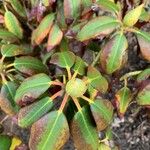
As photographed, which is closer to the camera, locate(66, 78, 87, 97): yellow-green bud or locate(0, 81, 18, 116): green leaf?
locate(66, 78, 87, 97): yellow-green bud

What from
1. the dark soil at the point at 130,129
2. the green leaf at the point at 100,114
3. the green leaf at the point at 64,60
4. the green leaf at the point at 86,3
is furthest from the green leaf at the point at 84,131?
the dark soil at the point at 130,129

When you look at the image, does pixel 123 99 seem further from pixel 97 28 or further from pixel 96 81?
pixel 97 28

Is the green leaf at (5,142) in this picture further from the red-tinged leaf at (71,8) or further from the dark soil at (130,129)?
the red-tinged leaf at (71,8)

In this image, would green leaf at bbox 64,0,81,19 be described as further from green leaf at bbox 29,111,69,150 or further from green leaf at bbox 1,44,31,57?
green leaf at bbox 29,111,69,150

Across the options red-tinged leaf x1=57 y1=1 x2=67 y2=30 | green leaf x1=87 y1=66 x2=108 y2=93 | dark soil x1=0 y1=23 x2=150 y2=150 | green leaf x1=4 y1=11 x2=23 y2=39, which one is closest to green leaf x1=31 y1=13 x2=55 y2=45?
red-tinged leaf x1=57 y1=1 x2=67 y2=30

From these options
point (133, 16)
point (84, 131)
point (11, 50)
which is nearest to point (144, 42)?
point (133, 16)

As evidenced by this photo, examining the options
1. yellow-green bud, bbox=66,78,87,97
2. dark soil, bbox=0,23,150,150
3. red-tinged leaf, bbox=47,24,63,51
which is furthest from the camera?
dark soil, bbox=0,23,150,150
